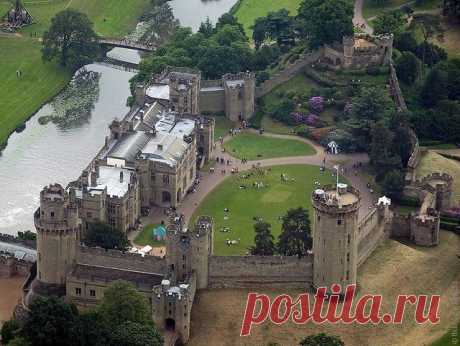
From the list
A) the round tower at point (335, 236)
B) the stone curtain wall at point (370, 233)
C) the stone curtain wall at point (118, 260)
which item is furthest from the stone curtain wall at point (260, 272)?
the stone curtain wall at point (370, 233)

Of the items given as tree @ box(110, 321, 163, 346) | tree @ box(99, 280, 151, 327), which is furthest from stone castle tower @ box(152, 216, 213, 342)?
tree @ box(110, 321, 163, 346)

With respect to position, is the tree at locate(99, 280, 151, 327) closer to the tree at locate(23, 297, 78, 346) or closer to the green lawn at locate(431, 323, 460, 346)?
the tree at locate(23, 297, 78, 346)

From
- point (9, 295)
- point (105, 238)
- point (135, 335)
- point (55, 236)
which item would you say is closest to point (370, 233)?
point (105, 238)

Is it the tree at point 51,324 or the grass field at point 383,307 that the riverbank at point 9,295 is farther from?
the grass field at point 383,307

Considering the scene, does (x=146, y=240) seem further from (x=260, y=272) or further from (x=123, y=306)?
(x=123, y=306)

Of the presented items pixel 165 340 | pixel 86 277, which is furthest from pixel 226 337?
pixel 86 277

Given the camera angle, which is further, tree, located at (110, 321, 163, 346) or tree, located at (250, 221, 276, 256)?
tree, located at (250, 221, 276, 256)
